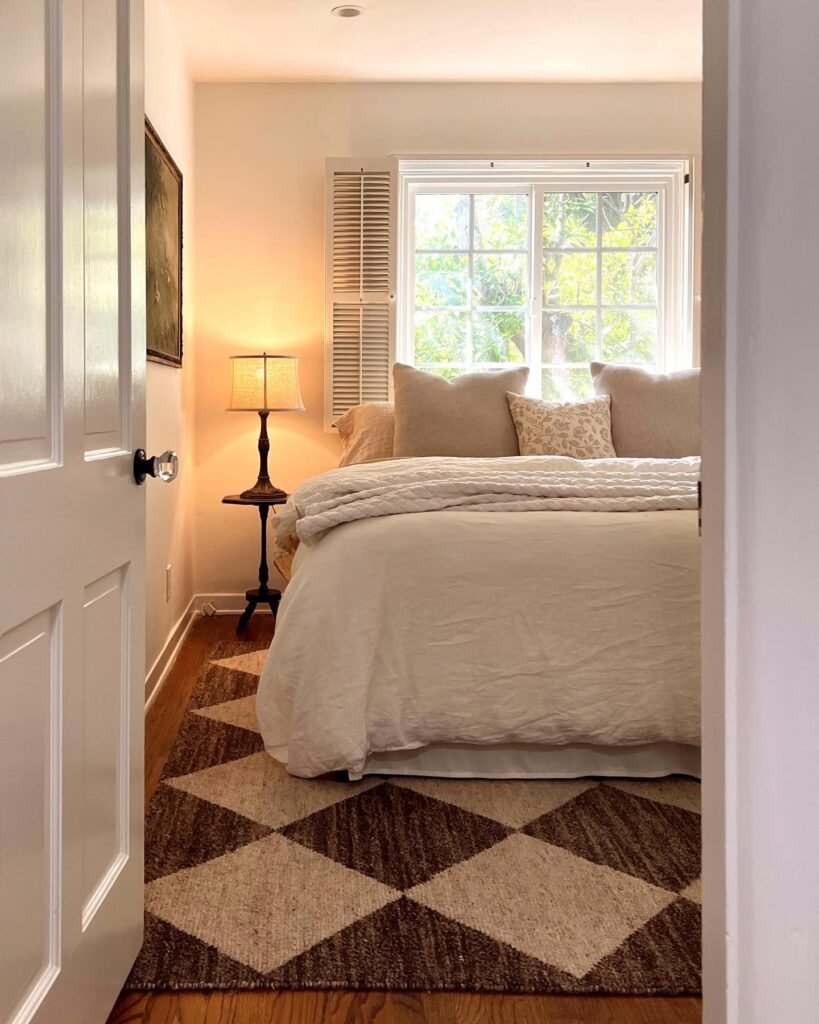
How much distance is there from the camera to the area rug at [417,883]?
163 centimetres

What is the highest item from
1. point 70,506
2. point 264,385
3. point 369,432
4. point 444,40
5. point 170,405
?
point 444,40

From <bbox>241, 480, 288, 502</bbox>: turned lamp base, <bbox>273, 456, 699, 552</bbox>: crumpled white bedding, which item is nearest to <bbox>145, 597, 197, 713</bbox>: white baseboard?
<bbox>241, 480, 288, 502</bbox>: turned lamp base

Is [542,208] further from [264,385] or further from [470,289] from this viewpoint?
[264,385]

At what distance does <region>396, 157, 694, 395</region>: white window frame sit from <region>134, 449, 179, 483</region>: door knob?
126 inches

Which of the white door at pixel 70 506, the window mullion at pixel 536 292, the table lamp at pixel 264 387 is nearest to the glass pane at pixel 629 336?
the window mullion at pixel 536 292

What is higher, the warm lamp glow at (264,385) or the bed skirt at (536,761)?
the warm lamp glow at (264,385)

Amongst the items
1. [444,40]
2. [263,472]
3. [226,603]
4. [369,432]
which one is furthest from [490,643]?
[444,40]

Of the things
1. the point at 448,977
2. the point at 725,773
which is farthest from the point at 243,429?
the point at 725,773

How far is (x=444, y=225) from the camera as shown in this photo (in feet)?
15.6

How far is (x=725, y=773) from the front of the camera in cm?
91

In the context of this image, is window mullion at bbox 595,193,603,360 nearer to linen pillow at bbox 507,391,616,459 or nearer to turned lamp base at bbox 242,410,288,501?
linen pillow at bbox 507,391,616,459

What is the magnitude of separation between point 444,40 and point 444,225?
91 centimetres

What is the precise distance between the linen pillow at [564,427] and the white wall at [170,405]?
57.9 inches

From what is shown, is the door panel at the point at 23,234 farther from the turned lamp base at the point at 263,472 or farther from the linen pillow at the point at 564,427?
the turned lamp base at the point at 263,472
